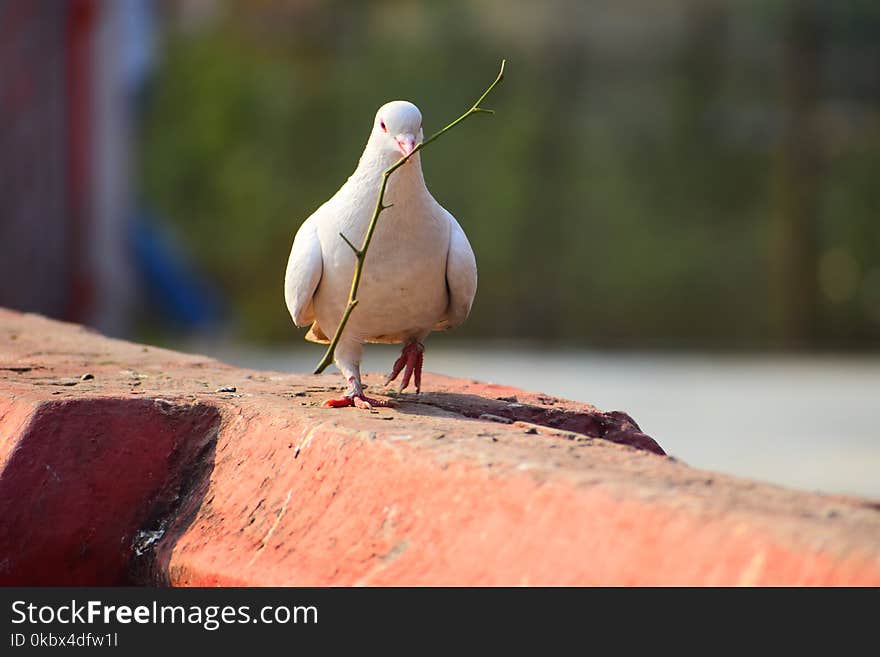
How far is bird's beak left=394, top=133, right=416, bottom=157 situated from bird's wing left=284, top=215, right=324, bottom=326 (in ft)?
1.21

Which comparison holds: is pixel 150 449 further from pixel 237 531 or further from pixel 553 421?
pixel 553 421

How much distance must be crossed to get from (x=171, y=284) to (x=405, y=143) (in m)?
11.2

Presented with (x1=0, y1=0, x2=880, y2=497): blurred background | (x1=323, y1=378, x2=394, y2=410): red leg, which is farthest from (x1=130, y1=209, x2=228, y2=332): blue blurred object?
(x1=323, y1=378, x2=394, y2=410): red leg

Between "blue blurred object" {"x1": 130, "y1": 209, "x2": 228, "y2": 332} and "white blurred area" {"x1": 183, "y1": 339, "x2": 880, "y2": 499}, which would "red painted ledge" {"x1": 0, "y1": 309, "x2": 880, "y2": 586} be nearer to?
"white blurred area" {"x1": 183, "y1": 339, "x2": 880, "y2": 499}

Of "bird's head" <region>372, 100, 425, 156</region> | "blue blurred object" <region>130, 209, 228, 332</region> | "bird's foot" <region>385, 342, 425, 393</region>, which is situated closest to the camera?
"bird's head" <region>372, 100, 425, 156</region>

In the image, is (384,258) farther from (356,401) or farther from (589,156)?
(589,156)

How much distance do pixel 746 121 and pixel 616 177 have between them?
1612 millimetres

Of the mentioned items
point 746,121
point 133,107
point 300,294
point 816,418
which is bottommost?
point 816,418

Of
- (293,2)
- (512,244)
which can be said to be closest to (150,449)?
(512,244)

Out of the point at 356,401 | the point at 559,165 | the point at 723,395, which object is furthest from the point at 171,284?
the point at 356,401

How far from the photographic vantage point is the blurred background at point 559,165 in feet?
47.2

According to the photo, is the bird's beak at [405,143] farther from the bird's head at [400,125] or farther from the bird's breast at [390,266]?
the bird's breast at [390,266]

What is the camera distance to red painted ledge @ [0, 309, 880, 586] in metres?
2.06

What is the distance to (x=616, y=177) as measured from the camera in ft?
Answer: 48.5
